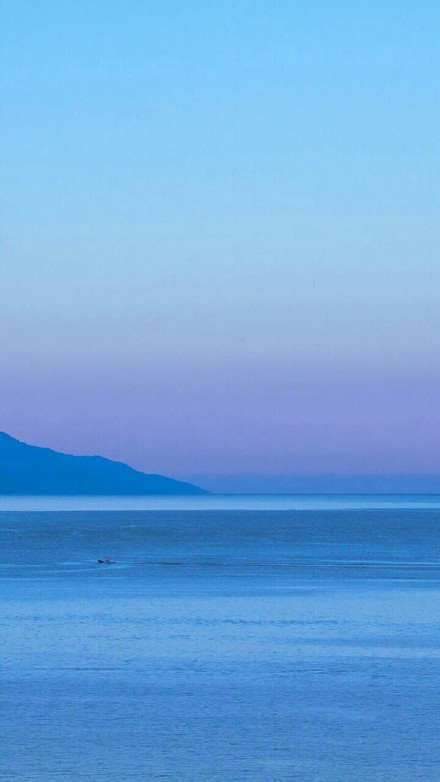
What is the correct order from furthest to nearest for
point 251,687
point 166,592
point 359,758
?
point 166,592, point 251,687, point 359,758

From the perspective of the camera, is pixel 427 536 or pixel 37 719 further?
pixel 427 536

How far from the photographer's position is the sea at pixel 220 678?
16.9 meters

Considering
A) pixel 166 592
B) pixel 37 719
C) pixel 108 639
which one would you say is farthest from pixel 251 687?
pixel 166 592

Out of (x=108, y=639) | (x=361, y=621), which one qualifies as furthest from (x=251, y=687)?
(x=361, y=621)

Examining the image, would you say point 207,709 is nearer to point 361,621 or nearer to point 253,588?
point 361,621

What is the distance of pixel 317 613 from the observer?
34.7 metres

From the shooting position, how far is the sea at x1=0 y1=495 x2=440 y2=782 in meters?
16.9

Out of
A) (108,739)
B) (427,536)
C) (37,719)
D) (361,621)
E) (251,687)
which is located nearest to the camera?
(108,739)

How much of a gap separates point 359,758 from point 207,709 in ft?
13.8

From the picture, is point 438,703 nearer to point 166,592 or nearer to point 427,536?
point 166,592

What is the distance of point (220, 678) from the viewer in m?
23.8

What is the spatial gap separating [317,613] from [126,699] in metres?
13.9

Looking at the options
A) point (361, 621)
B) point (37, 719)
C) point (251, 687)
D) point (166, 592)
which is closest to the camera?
point (37, 719)

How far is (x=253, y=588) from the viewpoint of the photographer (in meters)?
43.4
